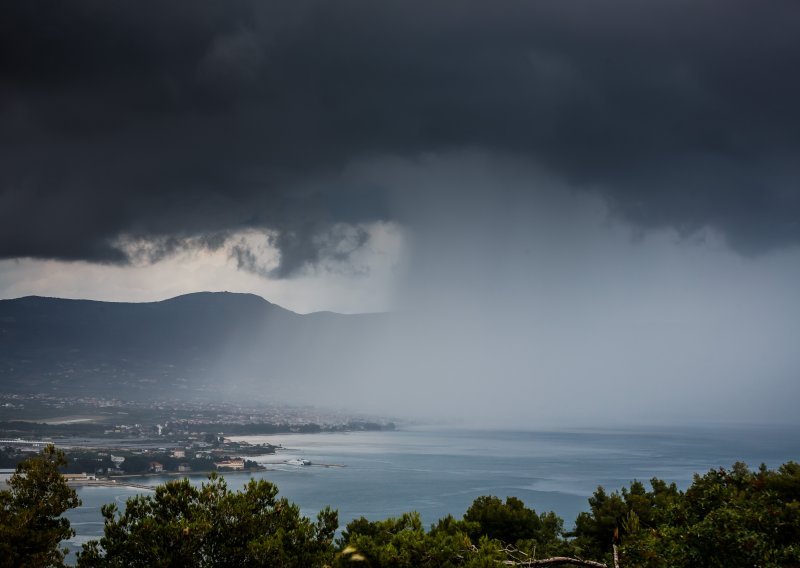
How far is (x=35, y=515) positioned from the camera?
15.2m

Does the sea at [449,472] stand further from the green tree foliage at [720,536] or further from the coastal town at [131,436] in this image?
the green tree foliage at [720,536]

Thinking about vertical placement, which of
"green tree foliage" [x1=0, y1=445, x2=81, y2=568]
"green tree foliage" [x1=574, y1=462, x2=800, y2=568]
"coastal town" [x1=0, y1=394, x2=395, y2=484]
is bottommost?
"coastal town" [x1=0, y1=394, x2=395, y2=484]

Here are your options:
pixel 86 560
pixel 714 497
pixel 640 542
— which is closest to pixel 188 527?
pixel 86 560

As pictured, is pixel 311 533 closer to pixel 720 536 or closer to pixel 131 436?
pixel 720 536

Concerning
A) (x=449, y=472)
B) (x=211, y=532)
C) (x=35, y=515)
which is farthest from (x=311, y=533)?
(x=449, y=472)

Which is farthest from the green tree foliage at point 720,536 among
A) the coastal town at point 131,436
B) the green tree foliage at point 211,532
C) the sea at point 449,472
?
the coastal town at point 131,436

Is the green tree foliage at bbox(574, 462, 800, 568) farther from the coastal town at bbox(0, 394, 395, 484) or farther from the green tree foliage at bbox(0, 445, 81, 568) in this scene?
the coastal town at bbox(0, 394, 395, 484)

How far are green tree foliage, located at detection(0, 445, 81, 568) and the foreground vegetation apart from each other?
23 millimetres

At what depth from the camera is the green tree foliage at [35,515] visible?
1437 centimetres

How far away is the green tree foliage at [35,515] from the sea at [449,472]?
1807 cm

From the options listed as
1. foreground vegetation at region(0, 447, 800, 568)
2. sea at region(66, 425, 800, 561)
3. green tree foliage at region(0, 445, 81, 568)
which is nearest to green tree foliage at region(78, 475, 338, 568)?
foreground vegetation at region(0, 447, 800, 568)

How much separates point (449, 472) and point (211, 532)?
71613mm

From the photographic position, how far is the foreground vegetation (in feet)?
32.6

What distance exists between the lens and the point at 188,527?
41.0 ft
